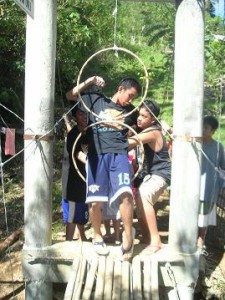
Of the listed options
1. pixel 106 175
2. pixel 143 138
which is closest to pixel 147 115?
pixel 143 138

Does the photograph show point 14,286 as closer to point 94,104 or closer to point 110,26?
point 94,104

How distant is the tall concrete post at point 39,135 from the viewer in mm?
3629

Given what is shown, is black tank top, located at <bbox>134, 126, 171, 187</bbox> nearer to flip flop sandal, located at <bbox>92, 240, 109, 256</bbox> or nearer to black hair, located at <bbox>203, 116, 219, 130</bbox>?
black hair, located at <bbox>203, 116, 219, 130</bbox>

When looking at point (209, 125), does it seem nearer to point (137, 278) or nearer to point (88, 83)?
point (88, 83)

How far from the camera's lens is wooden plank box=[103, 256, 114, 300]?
3.39m

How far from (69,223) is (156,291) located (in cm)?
117

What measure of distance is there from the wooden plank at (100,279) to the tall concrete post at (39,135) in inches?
18.6

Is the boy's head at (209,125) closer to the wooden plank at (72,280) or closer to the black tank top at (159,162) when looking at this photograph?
the black tank top at (159,162)

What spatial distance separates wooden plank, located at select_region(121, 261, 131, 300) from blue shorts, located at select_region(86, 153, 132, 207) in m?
0.53

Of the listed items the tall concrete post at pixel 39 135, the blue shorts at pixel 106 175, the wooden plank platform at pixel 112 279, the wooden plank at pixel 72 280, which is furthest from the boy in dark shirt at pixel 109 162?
the tall concrete post at pixel 39 135

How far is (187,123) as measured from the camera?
12.0 feet

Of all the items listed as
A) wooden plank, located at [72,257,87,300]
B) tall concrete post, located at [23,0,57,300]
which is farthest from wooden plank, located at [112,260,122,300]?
tall concrete post, located at [23,0,57,300]

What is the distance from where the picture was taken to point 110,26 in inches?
465

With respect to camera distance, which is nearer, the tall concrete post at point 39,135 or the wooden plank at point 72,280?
the wooden plank at point 72,280
